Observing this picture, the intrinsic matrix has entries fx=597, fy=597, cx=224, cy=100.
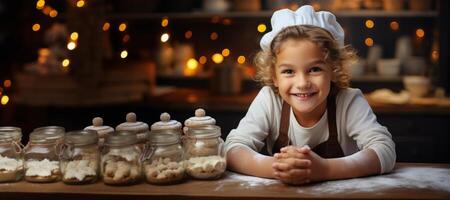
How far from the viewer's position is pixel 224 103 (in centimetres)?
357

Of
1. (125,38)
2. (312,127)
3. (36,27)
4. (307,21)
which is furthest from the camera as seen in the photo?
(125,38)

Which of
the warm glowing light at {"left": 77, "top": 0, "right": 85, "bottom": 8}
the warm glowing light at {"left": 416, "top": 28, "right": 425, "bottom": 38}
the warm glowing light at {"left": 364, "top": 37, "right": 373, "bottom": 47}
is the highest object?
the warm glowing light at {"left": 77, "top": 0, "right": 85, "bottom": 8}

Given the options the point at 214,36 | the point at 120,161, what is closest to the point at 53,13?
the point at 214,36

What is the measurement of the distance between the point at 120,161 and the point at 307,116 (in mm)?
594

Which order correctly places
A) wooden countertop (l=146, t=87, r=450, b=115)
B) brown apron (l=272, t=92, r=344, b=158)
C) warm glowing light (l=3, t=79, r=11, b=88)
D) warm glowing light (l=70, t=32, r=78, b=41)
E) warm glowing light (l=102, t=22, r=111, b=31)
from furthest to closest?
1. warm glowing light (l=3, t=79, r=11, b=88)
2. warm glowing light (l=102, t=22, r=111, b=31)
3. warm glowing light (l=70, t=32, r=78, b=41)
4. wooden countertop (l=146, t=87, r=450, b=115)
5. brown apron (l=272, t=92, r=344, b=158)

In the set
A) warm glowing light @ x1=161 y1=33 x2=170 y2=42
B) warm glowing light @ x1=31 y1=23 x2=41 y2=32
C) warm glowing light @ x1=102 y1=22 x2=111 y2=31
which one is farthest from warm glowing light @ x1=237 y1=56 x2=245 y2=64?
warm glowing light @ x1=31 y1=23 x2=41 y2=32

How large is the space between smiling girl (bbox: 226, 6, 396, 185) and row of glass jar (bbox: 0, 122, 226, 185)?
12cm

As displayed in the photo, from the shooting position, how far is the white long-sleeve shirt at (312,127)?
5.44 feet

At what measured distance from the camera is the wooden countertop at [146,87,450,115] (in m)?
3.39

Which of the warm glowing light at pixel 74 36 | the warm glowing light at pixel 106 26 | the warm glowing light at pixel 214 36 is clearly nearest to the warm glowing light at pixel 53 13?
the warm glowing light at pixel 106 26

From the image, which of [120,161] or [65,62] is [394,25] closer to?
[65,62]

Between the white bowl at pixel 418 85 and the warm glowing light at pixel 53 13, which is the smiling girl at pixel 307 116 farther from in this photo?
the warm glowing light at pixel 53 13

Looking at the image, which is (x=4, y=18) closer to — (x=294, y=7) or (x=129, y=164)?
(x=294, y=7)

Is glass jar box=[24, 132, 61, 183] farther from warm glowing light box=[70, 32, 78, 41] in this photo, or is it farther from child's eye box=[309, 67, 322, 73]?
warm glowing light box=[70, 32, 78, 41]
